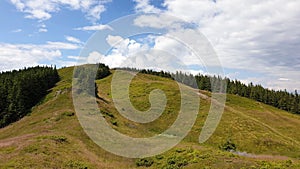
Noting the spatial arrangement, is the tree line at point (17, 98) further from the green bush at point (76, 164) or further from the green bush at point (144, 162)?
the green bush at point (76, 164)

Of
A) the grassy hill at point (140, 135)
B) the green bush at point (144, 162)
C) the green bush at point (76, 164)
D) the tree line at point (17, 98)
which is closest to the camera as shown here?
the green bush at point (76, 164)

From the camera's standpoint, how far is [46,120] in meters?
52.7

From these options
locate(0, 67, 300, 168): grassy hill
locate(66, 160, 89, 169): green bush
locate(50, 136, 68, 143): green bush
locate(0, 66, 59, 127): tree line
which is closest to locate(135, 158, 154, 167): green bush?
locate(0, 67, 300, 168): grassy hill

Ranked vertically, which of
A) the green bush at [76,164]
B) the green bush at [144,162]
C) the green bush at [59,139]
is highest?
the green bush at [59,139]

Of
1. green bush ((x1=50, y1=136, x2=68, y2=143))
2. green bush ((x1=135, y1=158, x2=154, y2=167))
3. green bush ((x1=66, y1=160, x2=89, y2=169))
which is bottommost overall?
green bush ((x1=135, y1=158, x2=154, y2=167))

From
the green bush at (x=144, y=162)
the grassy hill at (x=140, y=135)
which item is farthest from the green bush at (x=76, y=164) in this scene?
the green bush at (x=144, y=162)

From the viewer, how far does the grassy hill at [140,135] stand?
98.4 ft

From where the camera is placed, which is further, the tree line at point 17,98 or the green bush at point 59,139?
the tree line at point 17,98

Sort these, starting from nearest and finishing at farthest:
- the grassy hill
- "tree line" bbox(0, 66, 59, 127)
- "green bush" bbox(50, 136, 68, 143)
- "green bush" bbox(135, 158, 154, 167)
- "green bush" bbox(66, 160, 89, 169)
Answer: "green bush" bbox(66, 160, 89, 169) < the grassy hill < "green bush" bbox(135, 158, 154, 167) < "green bush" bbox(50, 136, 68, 143) < "tree line" bbox(0, 66, 59, 127)

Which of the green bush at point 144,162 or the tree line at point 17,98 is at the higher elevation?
the tree line at point 17,98

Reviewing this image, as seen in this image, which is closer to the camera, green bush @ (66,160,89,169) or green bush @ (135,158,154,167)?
green bush @ (66,160,89,169)

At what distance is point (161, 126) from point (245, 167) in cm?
4929

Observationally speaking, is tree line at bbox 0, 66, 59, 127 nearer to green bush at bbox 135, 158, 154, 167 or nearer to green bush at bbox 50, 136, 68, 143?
green bush at bbox 50, 136, 68, 143

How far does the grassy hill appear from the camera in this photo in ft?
98.4
